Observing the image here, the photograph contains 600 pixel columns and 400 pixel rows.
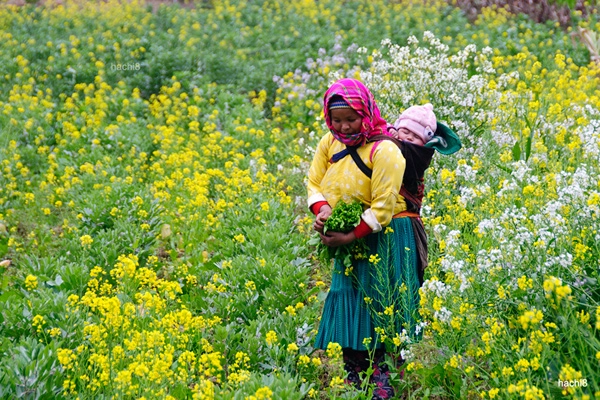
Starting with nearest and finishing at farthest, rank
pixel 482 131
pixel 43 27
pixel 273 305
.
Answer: pixel 273 305 < pixel 482 131 < pixel 43 27

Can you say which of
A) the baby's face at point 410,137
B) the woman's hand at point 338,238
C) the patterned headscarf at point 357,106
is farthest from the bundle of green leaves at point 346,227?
the baby's face at point 410,137

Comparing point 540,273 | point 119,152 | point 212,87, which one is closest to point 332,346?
point 540,273

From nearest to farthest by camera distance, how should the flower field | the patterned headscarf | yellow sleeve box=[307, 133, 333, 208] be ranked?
the flower field, the patterned headscarf, yellow sleeve box=[307, 133, 333, 208]

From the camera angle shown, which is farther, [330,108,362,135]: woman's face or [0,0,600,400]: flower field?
[330,108,362,135]: woman's face

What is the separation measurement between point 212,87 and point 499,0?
27.0 feet

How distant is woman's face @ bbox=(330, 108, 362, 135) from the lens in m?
3.41

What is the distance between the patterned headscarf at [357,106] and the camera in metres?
3.37

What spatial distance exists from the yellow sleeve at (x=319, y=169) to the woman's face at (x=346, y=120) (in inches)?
11.0

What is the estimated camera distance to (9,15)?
45.8 feet

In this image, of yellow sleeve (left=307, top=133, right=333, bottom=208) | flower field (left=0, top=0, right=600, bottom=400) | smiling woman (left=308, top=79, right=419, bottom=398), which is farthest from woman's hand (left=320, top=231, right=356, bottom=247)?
flower field (left=0, top=0, right=600, bottom=400)

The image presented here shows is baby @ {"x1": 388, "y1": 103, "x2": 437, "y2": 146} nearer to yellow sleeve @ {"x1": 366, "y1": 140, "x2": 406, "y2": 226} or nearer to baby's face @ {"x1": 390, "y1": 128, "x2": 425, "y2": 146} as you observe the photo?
baby's face @ {"x1": 390, "y1": 128, "x2": 425, "y2": 146}

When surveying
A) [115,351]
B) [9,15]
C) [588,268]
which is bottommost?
[9,15]

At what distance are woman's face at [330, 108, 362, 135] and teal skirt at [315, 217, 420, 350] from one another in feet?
1.97

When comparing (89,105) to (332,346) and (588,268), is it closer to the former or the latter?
(332,346)
